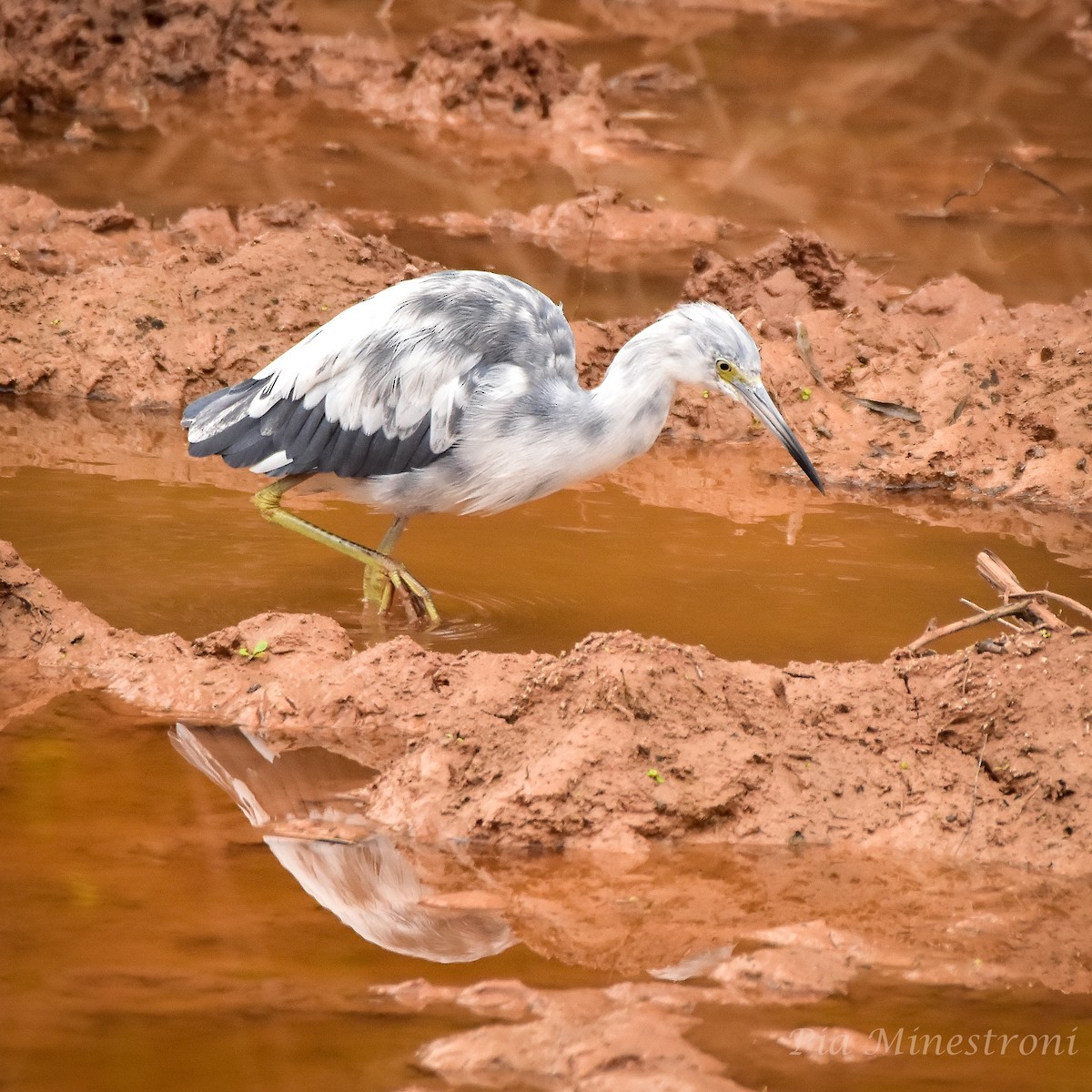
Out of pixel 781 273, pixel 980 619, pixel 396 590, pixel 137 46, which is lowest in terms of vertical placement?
pixel 396 590

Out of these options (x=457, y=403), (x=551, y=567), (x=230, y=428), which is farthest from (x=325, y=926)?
(x=551, y=567)

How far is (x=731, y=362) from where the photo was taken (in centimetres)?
537

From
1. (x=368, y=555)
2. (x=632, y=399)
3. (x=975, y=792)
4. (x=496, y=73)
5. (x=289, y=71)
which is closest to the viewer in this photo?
(x=975, y=792)

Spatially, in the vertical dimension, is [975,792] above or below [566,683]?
below

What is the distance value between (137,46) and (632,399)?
1130 centimetres

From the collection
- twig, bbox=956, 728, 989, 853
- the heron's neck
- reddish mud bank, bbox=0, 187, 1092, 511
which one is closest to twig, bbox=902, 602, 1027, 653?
twig, bbox=956, 728, 989, 853

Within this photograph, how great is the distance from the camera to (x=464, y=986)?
3.62 metres

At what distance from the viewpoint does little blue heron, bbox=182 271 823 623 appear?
5.52 metres

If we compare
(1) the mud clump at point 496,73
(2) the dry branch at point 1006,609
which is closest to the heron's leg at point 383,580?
(2) the dry branch at point 1006,609

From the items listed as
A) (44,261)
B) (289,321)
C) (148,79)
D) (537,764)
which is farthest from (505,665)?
(148,79)

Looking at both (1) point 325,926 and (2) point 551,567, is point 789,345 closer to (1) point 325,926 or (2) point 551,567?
(2) point 551,567

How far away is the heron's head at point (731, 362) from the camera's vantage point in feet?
17.6

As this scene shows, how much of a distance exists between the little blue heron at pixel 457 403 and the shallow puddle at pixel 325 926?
137 centimetres

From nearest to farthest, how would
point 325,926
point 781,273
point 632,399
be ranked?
point 325,926, point 632,399, point 781,273
